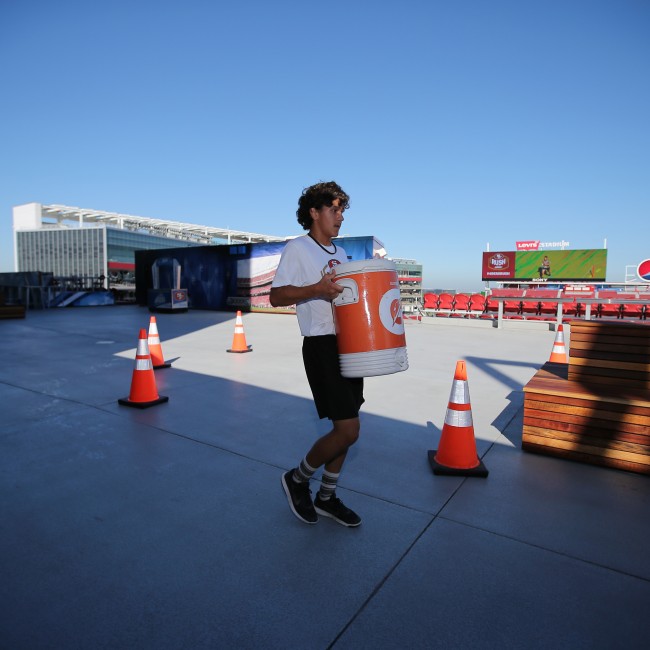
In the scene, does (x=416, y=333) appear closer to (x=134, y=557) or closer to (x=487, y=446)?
(x=487, y=446)

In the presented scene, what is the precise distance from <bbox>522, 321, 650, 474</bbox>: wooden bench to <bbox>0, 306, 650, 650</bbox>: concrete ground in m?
0.14

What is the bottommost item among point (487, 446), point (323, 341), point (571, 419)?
point (487, 446)

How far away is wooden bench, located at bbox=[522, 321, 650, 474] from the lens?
2979 millimetres

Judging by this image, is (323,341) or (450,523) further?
(450,523)

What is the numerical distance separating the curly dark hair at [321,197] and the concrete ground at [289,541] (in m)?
1.75

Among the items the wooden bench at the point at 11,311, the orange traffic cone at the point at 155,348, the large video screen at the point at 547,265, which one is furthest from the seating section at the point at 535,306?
the wooden bench at the point at 11,311

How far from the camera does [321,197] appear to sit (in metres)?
2.36

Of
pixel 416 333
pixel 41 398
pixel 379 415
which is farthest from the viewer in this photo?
pixel 416 333

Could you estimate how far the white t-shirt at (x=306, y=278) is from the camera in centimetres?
220

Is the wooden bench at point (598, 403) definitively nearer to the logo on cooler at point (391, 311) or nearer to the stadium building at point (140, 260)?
the logo on cooler at point (391, 311)

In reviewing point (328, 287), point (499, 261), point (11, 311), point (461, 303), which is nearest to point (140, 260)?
point (11, 311)

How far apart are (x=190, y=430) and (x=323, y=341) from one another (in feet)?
7.14

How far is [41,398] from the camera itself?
4715 mm

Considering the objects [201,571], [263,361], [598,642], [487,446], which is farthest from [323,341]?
[263,361]
